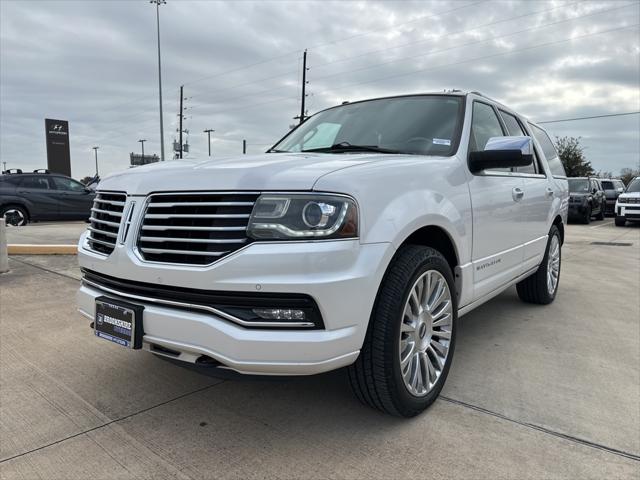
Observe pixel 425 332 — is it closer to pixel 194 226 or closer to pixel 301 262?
pixel 301 262

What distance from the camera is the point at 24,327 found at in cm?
397

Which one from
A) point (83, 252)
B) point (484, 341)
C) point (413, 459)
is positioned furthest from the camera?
point (484, 341)

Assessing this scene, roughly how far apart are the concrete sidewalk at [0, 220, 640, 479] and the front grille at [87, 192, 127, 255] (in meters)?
0.89

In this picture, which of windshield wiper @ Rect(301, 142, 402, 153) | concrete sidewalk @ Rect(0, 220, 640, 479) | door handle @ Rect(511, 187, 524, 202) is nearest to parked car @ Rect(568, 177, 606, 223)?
concrete sidewalk @ Rect(0, 220, 640, 479)

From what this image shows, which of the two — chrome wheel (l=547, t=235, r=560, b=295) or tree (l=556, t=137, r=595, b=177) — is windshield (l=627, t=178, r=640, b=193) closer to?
chrome wheel (l=547, t=235, r=560, b=295)

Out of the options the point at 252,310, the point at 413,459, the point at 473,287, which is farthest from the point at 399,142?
the point at 413,459

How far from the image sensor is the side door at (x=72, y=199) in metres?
13.0

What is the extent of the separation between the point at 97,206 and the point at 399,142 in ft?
6.21

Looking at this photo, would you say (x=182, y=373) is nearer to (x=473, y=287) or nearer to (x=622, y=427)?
(x=473, y=287)

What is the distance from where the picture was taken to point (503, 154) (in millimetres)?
2939

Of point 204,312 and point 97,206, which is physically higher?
point 97,206

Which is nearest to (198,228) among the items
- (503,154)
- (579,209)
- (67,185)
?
(503,154)

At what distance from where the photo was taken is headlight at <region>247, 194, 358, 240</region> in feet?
6.56

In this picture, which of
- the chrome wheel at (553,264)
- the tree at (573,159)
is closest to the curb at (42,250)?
the chrome wheel at (553,264)
